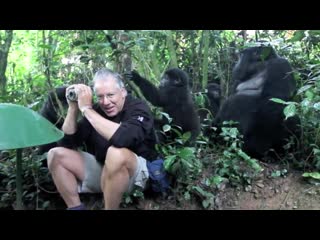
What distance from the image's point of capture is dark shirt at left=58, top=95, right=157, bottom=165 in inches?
159

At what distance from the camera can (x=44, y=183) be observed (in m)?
4.86

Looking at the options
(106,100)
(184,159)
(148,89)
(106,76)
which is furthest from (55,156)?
(148,89)

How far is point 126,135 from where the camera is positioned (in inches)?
158

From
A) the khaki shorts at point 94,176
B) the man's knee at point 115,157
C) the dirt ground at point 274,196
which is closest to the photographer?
the man's knee at point 115,157

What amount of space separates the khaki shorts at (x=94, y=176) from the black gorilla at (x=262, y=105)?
2.01 metres

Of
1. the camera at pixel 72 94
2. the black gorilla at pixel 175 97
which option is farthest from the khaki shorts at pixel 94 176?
the black gorilla at pixel 175 97

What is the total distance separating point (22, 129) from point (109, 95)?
1.15 m

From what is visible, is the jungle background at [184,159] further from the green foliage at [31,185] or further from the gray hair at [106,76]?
the gray hair at [106,76]

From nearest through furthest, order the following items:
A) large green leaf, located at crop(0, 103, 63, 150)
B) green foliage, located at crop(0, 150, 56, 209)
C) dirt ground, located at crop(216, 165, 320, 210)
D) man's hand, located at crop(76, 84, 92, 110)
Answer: large green leaf, located at crop(0, 103, 63, 150) < man's hand, located at crop(76, 84, 92, 110) < green foliage, located at crop(0, 150, 56, 209) < dirt ground, located at crop(216, 165, 320, 210)

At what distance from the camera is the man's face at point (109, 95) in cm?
427

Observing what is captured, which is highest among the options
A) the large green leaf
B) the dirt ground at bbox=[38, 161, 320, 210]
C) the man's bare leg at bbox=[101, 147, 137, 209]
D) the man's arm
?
the large green leaf

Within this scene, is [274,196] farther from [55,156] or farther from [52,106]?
[52,106]

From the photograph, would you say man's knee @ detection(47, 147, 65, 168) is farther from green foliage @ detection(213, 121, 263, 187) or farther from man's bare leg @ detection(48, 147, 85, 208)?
green foliage @ detection(213, 121, 263, 187)

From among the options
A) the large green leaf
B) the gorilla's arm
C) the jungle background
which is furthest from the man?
the gorilla's arm
